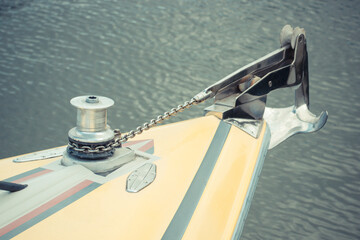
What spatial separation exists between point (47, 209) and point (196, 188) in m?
0.49

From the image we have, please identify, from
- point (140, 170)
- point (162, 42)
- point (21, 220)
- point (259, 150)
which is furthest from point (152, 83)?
point (21, 220)

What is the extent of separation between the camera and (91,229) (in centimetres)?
123

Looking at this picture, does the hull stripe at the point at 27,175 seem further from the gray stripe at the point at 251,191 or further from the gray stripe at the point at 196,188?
the gray stripe at the point at 251,191

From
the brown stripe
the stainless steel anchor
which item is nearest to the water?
the stainless steel anchor

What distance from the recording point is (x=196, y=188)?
4.91 ft

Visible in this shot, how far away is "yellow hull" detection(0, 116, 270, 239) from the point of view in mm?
1242

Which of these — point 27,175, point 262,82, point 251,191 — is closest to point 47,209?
point 27,175

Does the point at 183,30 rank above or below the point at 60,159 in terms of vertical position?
above

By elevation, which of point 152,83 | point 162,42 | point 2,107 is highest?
point 162,42

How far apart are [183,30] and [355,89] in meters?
2.09

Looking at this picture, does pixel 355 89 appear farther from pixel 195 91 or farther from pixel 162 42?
pixel 162 42

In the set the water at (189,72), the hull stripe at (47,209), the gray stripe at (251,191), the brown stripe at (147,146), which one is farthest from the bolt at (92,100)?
the water at (189,72)

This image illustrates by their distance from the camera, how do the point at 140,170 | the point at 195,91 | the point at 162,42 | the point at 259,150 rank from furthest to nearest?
the point at 162,42 < the point at 195,91 < the point at 259,150 < the point at 140,170

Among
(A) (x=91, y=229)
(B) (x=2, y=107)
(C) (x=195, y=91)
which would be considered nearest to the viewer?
(A) (x=91, y=229)
